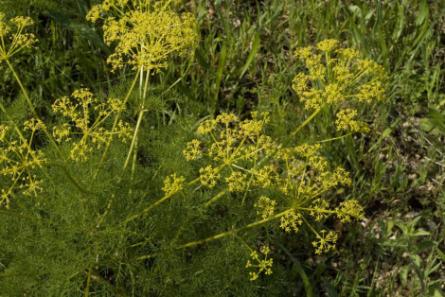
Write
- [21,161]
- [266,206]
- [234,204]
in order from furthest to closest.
→ [234,204] < [266,206] < [21,161]

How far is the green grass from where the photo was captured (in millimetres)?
3178

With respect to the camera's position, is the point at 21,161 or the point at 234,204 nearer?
the point at 21,161

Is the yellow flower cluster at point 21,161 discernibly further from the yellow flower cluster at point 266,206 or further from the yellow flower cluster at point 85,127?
the yellow flower cluster at point 266,206

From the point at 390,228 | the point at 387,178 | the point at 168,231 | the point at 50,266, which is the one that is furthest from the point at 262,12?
the point at 50,266

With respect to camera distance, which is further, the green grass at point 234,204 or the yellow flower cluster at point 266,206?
the green grass at point 234,204

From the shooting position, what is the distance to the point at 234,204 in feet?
11.3

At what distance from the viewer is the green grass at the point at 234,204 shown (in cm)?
318

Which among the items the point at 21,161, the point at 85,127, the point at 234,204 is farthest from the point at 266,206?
the point at 21,161

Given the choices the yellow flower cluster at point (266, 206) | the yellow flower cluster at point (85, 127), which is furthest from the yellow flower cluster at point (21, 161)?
the yellow flower cluster at point (266, 206)

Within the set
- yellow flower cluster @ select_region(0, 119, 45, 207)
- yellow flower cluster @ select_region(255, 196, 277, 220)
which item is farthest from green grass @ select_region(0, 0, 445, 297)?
yellow flower cluster @ select_region(255, 196, 277, 220)

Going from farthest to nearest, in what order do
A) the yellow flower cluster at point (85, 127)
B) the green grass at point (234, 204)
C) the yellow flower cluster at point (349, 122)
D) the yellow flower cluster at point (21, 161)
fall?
the green grass at point (234, 204), the yellow flower cluster at point (349, 122), the yellow flower cluster at point (85, 127), the yellow flower cluster at point (21, 161)

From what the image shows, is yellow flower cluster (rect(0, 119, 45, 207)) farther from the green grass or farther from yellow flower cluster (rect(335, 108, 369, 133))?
yellow flower cluster (rect(335, 108, 369, 133))

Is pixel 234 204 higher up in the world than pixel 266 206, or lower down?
lower down

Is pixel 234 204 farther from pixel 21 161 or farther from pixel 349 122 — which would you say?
pixel 21 161
